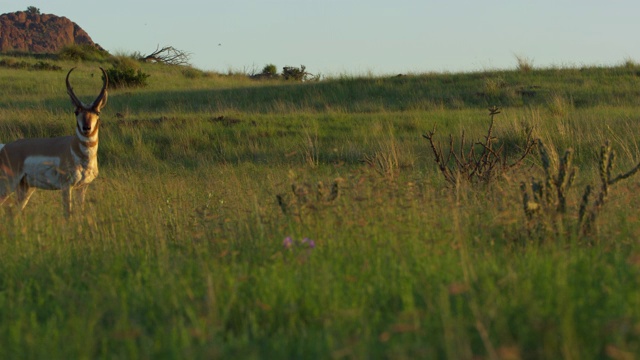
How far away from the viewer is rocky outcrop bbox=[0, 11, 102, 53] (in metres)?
81.2

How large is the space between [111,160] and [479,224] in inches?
366

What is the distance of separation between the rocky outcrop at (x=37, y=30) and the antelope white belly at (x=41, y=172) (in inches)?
3028

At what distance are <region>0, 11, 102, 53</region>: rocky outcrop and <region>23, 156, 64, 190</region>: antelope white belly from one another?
76.9 meters

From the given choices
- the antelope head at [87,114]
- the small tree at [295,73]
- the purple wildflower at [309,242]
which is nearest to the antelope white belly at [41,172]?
the antelope head at [87,114]

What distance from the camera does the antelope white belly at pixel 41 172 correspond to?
891 cm

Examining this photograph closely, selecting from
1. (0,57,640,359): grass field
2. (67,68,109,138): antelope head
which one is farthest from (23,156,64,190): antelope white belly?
(67,68,109,138): antelope head

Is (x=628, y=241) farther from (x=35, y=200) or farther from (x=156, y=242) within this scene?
(x=35, y=200)

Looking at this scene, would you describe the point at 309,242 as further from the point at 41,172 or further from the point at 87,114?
the point at 41,172

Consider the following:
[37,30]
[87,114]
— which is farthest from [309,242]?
[37,30]

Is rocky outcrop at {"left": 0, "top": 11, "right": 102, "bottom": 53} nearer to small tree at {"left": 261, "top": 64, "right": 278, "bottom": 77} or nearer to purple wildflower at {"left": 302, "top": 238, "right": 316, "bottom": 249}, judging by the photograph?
small tree at {"left": 261, "top": 64, "right": 278, "bottom": 77}

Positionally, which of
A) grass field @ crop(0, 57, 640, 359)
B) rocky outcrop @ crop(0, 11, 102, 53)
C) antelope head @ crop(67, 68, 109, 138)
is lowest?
grass field @ crop(0, 57, 640, 359)

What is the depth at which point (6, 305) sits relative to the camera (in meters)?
4.58

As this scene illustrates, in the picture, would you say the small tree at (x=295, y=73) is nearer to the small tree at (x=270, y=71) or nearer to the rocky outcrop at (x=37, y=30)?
the small tree at (x=270, y=71)

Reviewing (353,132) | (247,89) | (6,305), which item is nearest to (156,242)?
(6,305)
